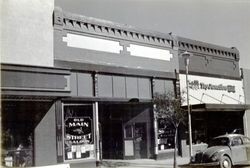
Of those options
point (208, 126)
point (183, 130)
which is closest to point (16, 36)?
point (183, 130)

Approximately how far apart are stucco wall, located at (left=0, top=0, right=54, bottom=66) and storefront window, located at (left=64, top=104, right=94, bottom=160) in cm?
247

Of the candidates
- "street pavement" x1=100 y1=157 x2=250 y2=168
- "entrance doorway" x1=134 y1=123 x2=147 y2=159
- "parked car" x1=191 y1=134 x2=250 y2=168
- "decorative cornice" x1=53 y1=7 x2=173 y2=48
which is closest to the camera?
"parked car" x1=191 y1=134 x2=250 y2=168

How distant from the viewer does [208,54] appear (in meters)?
26.5

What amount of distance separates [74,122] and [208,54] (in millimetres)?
12351

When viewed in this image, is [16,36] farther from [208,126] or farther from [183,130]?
[208,126]

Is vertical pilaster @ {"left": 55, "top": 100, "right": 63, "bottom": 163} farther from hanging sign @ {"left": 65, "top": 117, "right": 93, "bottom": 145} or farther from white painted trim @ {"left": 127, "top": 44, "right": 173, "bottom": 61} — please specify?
white painted trim @ {"left": 127, "top": 44, "right": 173, "bottom": 61}

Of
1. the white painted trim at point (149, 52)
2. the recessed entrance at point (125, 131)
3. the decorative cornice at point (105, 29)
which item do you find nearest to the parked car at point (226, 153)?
the recessed entrance at point (125, 131)

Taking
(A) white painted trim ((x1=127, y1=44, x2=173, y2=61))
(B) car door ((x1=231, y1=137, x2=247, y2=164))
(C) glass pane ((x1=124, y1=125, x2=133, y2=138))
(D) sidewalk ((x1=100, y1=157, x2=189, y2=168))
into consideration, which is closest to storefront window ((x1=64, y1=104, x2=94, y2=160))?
(D) sidewalk ((x1=100, y1=157, x2=189, y2=168))

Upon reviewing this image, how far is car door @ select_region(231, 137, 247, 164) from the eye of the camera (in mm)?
16109

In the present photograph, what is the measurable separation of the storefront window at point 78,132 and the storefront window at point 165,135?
4.88 meters

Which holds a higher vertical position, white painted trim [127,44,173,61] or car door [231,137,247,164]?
white painted trim [127,44,173,61]

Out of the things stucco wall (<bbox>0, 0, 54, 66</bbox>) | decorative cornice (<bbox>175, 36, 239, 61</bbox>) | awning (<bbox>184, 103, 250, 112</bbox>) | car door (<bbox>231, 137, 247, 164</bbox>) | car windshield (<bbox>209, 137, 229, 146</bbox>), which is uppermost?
decorative cornice (<bbox>175, 36, 239, 61</bbox>)

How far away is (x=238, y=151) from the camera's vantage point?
16.3m

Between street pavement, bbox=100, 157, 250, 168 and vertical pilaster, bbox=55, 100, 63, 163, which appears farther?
street pavement, bbox=100, 157, 250, 168
